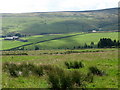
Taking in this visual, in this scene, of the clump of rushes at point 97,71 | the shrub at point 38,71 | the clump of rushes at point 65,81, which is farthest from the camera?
the clump of rushes at point 97,71

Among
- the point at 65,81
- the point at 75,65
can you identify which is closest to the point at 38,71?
the point at 65,81

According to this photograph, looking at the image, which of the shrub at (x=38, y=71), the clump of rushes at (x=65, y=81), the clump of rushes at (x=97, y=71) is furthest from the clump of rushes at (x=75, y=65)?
the clump of rushes at (x=65, y=81)

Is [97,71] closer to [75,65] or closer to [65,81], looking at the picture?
[75,65]

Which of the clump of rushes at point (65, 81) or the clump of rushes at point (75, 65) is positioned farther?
the clump of rushes at point (75, 65)

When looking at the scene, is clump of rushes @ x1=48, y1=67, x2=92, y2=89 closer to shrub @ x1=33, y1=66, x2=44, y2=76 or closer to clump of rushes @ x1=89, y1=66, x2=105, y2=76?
clump of rushes @ x1=89, y1=66, x2=105, y2=76

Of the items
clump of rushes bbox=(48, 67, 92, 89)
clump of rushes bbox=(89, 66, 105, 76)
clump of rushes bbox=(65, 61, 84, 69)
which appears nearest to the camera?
clump of rushes bbox=(48, 67, 92, 89)

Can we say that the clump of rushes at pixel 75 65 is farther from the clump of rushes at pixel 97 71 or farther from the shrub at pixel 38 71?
the shrub at pixel 38 71

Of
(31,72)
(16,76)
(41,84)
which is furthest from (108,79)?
(16,76)

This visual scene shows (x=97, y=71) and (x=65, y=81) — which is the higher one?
(x=65, y=81)

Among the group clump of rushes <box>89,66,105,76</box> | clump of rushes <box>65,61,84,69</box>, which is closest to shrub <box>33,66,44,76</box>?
clump of rushes <box>89,66,105,76</box>

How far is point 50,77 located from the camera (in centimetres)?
1089

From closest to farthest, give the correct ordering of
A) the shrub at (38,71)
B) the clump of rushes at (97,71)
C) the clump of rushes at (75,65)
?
the shrub at (38,71)
the clump of rushes at (97,71)
the clump of rushes at (75,65)

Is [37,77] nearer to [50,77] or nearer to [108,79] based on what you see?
[50,77]

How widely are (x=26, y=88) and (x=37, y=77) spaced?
2.88m
